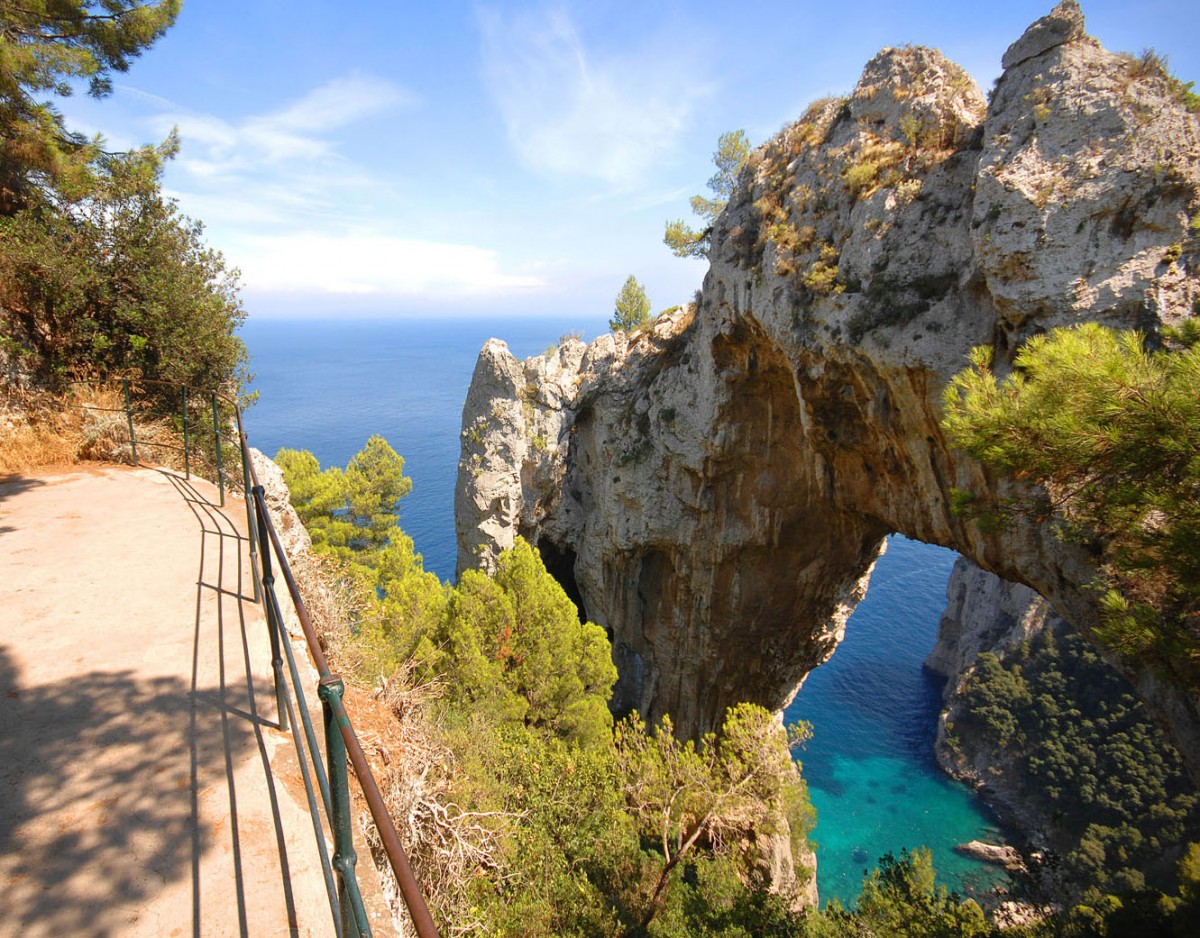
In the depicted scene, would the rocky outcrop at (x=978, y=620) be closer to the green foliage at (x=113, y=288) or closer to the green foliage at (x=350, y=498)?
the green foliage at (x=350, y=498)

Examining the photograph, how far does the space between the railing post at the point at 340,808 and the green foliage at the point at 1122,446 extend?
21.7 feet

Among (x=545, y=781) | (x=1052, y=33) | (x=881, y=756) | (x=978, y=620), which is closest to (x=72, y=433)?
(x=545, y=781)

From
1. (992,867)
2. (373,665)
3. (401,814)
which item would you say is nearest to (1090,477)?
(401,814)

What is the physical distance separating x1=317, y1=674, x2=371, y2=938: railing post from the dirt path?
1172 millimetres

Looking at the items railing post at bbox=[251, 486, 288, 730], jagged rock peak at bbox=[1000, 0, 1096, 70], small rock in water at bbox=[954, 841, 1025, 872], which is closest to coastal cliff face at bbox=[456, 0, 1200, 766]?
jagged rock peak at bbox=[1000, 0, 1096, 70]

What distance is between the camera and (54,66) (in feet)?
30.2

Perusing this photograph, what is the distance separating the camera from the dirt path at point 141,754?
8.36 feet

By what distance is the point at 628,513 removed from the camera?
2114 cm

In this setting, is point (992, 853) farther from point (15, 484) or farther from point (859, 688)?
point (15, 484)

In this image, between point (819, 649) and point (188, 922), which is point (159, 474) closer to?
point (188, 922)

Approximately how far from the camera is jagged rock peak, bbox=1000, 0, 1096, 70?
30.6 ft

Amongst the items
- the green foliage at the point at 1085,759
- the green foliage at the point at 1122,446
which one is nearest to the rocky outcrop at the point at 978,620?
the green foliage at the point at 1085,759

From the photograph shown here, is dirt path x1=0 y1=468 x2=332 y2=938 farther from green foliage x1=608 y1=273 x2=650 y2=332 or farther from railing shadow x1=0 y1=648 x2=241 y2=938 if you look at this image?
green foliage x1=608 y1=273 x2=650 y2=332

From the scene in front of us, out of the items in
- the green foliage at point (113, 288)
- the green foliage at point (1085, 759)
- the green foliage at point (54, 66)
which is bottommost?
the green foliage at point (1085, 759)
